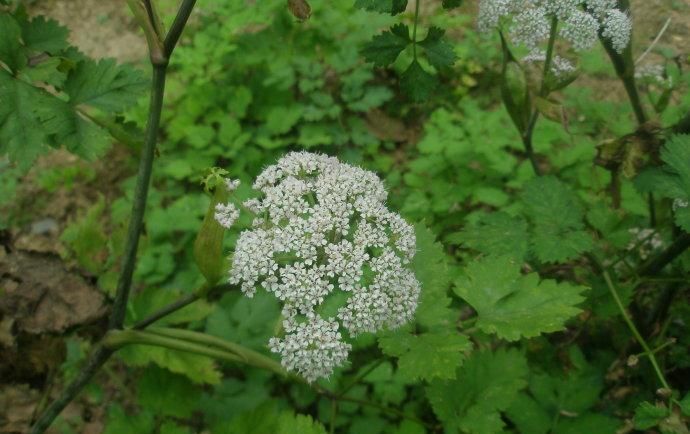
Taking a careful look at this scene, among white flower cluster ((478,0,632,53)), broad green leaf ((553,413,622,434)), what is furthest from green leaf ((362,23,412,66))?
broad green leaf ((553,413,622,434))

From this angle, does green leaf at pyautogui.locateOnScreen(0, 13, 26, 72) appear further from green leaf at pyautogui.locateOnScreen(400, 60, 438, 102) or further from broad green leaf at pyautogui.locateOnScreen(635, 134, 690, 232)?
broad green leaf at pyautogui.locateOnScreen(635, 134, 690, 232)

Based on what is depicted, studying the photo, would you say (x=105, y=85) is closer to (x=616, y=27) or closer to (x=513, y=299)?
(x=513, y=299)

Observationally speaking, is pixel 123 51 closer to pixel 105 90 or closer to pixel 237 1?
pixel 237 1

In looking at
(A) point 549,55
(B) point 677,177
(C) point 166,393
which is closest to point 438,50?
(A) point 549,55

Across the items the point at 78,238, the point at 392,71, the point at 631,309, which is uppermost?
the point at 392,71

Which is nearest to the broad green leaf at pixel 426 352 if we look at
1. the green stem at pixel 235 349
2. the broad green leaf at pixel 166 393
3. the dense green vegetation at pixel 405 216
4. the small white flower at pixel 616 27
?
the dense green vegetation at pixel 405 216

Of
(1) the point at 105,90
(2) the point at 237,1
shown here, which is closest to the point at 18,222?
(2) the point at 237,1
